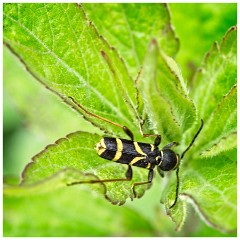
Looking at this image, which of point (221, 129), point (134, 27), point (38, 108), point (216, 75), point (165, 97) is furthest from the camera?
point (38, 108)

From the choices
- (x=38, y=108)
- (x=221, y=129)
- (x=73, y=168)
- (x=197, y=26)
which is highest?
(x=197, y=26)

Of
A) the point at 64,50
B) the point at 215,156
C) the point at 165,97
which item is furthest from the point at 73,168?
the point at 215,156

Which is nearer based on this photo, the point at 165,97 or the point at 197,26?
the point at 165,97

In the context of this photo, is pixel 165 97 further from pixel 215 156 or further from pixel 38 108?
pixel 38 108

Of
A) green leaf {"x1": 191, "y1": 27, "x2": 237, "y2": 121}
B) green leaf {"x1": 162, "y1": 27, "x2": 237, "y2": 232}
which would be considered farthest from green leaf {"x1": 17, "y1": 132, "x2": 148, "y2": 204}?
green leaf {"x1": 191, "y1": 27, "x2": 237, "y2": 121}

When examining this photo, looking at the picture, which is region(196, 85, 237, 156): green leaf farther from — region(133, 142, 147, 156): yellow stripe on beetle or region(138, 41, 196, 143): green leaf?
region(133, 142, 147, 156): yellow stripe on beetle

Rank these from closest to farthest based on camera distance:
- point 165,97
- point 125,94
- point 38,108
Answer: point 165,97 → point 125,94 → point 38,108

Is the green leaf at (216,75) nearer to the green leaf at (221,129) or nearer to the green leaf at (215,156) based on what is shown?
the green leaf at (215,156)
